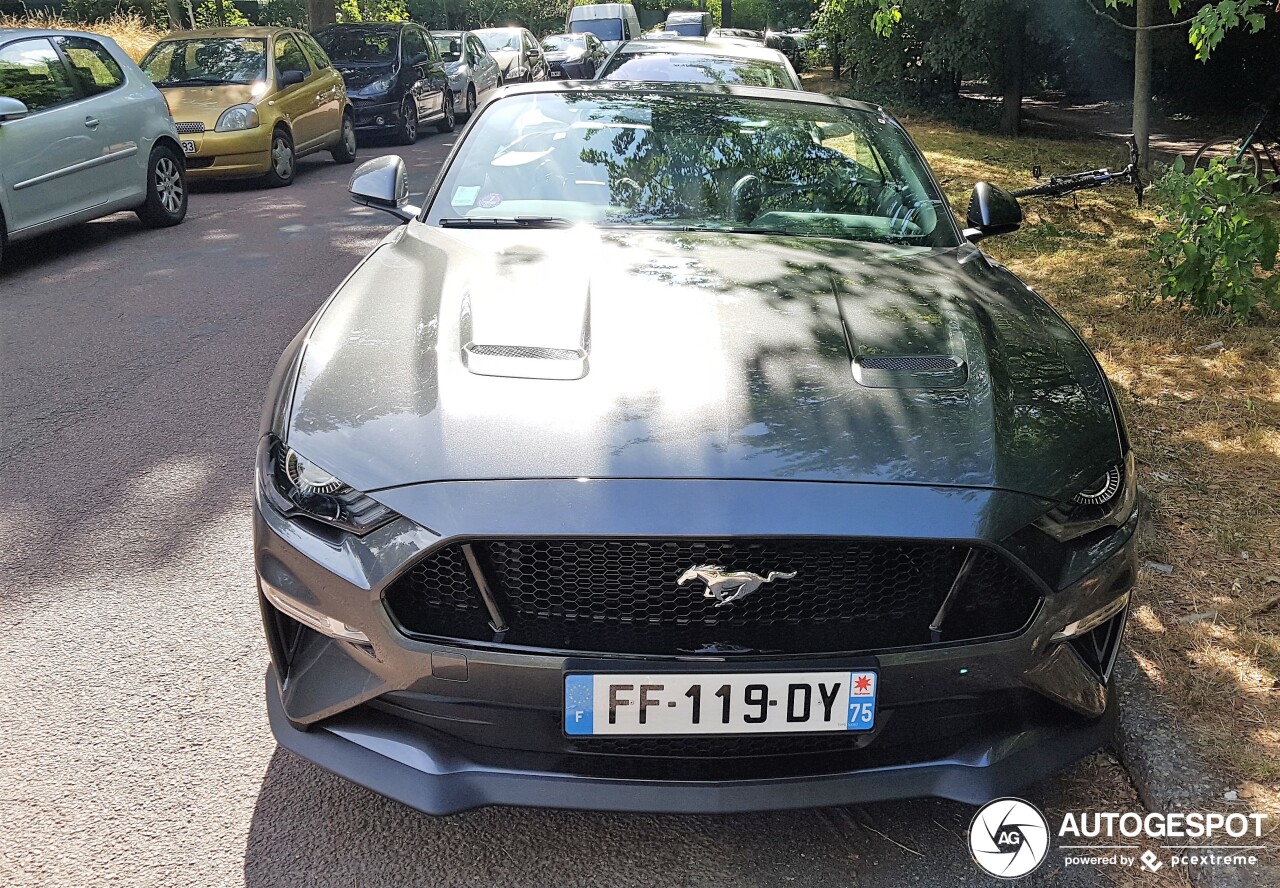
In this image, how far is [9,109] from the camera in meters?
7.57

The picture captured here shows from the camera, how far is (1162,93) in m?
22.6

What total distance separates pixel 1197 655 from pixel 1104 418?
1.02 meters

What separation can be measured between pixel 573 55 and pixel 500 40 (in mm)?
2782

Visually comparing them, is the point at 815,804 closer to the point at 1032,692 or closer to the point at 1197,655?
the point at 1032,692

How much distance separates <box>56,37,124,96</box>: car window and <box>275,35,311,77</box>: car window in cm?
347

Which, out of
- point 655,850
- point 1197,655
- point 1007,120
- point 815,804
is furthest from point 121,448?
point 1007,120

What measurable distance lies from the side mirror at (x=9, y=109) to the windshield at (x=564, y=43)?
2072 cm

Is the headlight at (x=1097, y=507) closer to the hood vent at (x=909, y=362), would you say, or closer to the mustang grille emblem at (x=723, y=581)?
the hood vent at (x=909, y=362)

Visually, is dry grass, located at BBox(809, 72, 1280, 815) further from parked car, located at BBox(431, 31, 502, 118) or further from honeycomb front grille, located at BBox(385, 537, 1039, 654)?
parked car, located at BBox(431, 31, 502, 118)

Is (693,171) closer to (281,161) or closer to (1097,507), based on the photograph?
(1097,507)

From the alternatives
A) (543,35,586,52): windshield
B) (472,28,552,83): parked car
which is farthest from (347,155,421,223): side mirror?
(543,35,586,52): windshield

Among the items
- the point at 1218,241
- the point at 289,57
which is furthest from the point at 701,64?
the point at 289,57

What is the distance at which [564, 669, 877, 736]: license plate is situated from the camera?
2172 mm

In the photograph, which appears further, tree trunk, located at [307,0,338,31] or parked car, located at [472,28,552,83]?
parked car, located at [472,28,552,83]
